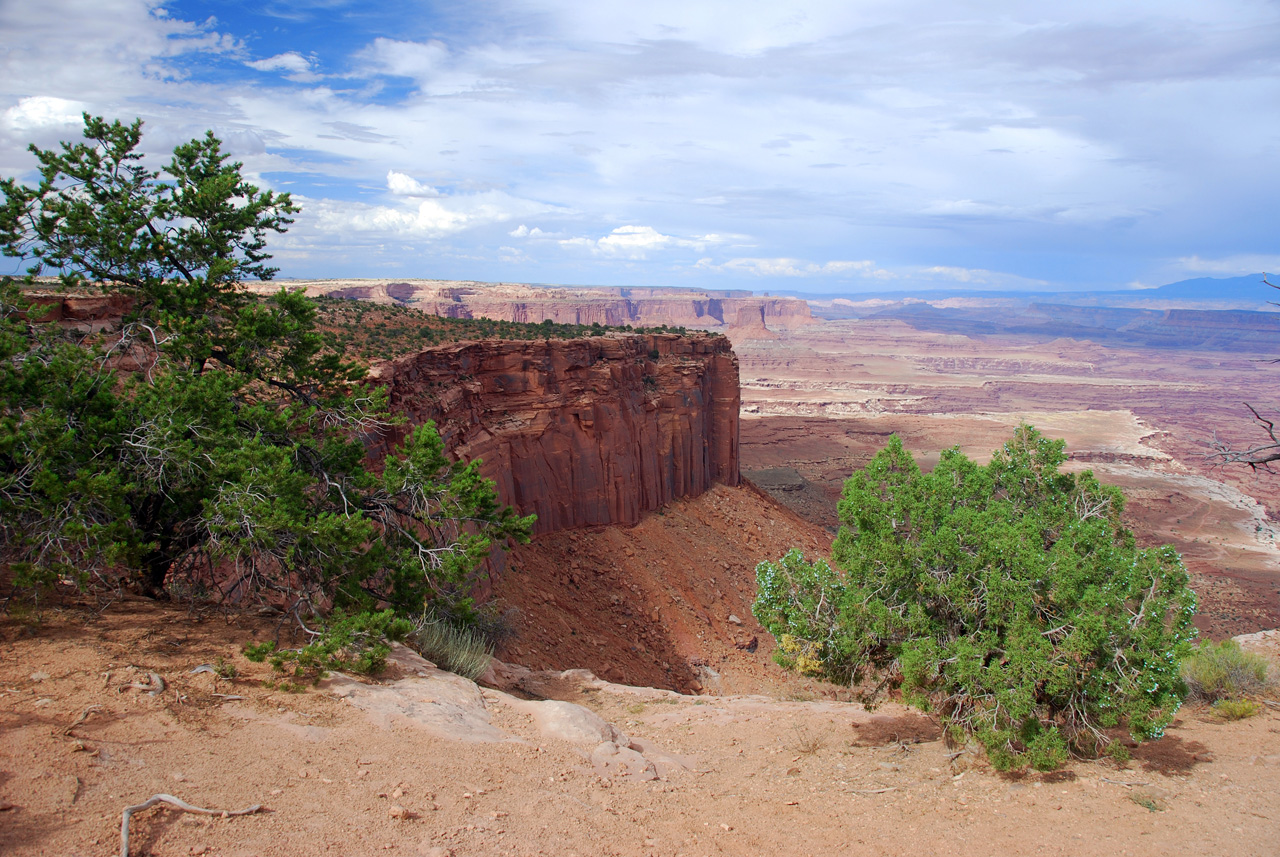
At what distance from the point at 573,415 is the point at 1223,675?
2237cm

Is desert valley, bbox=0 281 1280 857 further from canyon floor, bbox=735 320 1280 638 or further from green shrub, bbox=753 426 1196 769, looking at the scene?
canyon floor, bbox=735 320 1280 638

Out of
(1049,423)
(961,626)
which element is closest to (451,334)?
(961,626)

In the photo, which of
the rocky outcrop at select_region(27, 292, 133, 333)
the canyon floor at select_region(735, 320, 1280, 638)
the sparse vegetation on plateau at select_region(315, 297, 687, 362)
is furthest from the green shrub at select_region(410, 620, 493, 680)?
the canyon floor at select_region(735, 320, 1280, 638)

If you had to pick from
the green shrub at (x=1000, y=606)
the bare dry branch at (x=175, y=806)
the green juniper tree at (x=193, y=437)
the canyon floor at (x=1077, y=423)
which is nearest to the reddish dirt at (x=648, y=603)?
the green juniper tree at (x=193, y=437)

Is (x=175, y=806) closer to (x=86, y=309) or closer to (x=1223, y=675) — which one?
(x=86, y=309)

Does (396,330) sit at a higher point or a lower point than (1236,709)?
higher

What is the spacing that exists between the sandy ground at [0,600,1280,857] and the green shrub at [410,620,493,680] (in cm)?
182

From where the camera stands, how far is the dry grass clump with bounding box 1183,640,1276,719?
1255 cm

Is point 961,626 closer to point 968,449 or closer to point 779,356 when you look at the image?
point 968,449

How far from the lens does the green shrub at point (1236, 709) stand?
38.0ft

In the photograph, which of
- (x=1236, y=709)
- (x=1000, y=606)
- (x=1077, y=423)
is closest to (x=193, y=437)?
(x=1000, y=606)

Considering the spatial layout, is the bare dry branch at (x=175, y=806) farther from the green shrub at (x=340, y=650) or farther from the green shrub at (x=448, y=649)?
the green shrub at (x=448, y=649)

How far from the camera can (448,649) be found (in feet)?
42.2

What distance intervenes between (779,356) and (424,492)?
159408mm
